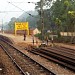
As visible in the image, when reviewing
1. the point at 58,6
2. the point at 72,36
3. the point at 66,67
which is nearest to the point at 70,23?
the point at 72,36

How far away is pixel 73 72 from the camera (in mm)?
17844

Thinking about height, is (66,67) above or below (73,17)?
below

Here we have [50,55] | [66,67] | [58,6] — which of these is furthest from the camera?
[58,6]

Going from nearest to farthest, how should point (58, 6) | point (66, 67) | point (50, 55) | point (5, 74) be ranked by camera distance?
1. point (5, 74)
2. point (66, 67)
3. point (50, 55)
4. point (58, 6)

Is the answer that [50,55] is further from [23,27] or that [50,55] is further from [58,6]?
Result: [58,6]

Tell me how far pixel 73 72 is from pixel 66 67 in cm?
202

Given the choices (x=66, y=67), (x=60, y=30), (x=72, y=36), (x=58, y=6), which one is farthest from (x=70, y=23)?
(x=66, y=67)

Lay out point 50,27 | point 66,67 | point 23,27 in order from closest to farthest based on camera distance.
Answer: point 66,67 → point 23,27 → point 50,27

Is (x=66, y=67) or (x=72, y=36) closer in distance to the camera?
(x=66, y=67)

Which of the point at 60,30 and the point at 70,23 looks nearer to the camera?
the point at 70,23

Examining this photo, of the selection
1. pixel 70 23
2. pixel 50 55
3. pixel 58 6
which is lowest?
pixel 50 55

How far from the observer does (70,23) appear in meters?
51.1

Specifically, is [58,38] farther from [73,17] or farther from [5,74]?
[5,74]

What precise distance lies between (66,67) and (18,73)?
409cm
